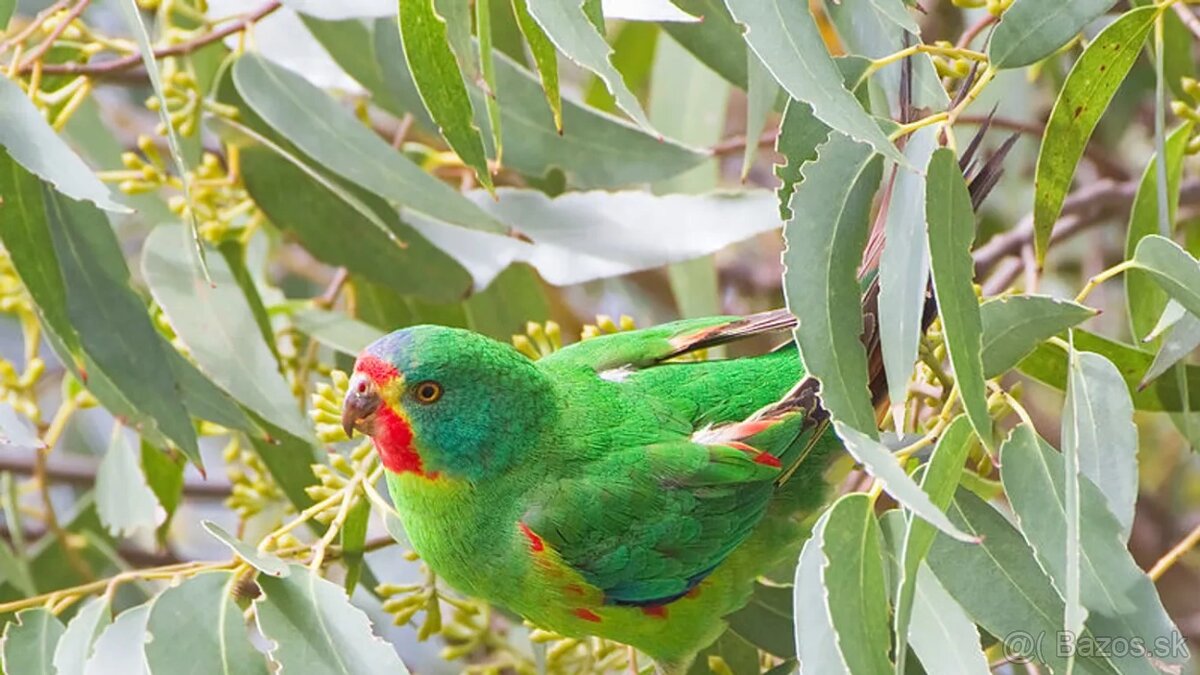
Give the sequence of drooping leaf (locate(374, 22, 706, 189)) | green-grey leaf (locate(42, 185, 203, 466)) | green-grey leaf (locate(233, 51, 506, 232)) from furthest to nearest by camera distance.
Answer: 1. drooping leaf (locate(374, 22, 706, 189))
2. green-grey leaf (locate(233, 51, 506, 232))
3. green-grey leaf (locate(42, 185, 203, 466))

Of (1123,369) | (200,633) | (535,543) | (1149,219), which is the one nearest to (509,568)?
(535,543)

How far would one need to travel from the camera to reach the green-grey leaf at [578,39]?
5.17ft

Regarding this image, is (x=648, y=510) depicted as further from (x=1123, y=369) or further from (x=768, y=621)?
(x=1123, y=369)

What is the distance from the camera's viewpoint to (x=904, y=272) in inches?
62.4

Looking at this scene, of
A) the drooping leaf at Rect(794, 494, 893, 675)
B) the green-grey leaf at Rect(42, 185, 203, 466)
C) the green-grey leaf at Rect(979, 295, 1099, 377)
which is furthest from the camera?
the green-grey leaf at Rect(42, 185, 203, 466)

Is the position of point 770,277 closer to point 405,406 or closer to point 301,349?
point 301,349

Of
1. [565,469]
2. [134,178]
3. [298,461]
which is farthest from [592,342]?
[134,178]

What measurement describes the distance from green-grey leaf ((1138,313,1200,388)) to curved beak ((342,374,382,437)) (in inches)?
37.8

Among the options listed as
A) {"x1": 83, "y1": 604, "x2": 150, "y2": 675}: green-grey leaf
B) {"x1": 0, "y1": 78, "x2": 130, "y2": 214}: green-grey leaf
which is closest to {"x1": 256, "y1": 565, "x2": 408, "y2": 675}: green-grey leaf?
{"x1": 83, "y1": 604, "x2": 150, "y2": 675}: green-grey leaf

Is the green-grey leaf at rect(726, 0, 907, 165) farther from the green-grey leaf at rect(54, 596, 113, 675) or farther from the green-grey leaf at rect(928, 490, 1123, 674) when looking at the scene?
the green-grey leaf at rect(54, 596, 113, 675)

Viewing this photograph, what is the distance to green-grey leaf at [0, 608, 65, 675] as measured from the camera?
74.5 inches

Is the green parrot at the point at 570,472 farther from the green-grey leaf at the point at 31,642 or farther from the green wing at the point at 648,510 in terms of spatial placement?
the green-grey leaf at the point at 31,642

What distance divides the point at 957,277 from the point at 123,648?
42.0 inches

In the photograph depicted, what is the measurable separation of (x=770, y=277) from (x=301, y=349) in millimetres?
1714
